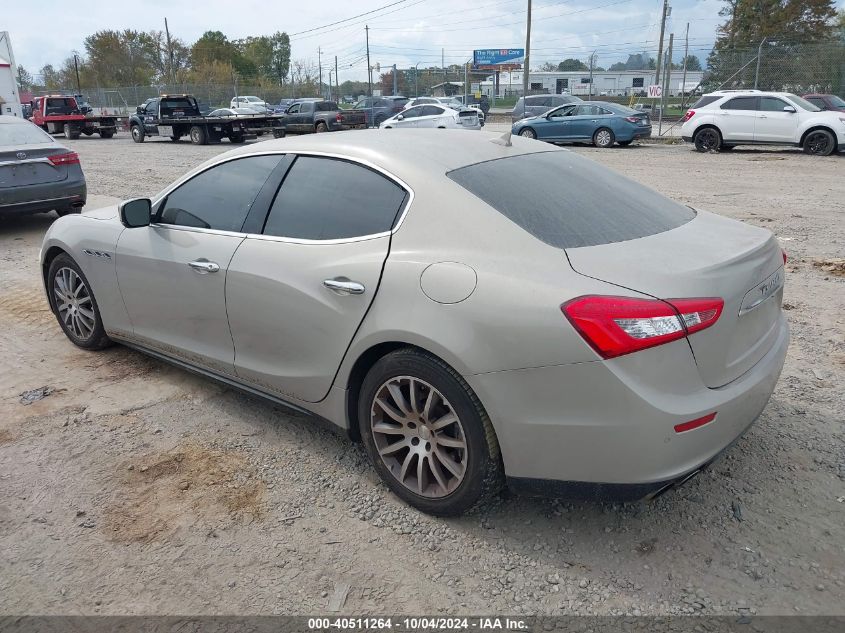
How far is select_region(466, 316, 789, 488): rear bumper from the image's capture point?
241 centimetres

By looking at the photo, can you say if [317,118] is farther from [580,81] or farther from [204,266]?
[580,81]

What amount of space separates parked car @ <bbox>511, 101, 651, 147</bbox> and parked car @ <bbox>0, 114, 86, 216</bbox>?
15.1 m

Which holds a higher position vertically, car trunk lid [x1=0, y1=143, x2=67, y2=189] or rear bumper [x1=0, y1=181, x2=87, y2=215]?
car trunk lid [x1=0, y1=143, x2=67, y2=189]

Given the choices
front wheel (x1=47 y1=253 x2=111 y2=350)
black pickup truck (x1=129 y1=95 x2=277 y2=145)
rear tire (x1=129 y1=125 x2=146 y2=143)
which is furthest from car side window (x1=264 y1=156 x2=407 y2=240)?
rear tire (x1=129 y1=125 x2=146 y2=143)

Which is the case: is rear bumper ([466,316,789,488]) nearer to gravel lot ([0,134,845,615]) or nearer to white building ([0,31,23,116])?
gravel lot ([0,134,845,615])

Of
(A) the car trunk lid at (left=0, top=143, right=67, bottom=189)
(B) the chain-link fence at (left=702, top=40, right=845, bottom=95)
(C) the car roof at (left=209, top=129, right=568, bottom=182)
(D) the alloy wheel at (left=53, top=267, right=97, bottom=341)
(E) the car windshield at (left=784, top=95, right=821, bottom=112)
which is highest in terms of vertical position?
(B) the chain-link fence at (left=702, top=40, right=845, bottom=95)

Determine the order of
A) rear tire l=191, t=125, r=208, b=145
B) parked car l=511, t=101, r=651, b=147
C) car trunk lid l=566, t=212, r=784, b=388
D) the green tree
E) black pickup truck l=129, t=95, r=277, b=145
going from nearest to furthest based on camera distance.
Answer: car trunk lid l=566, t=212, r=784, b=388 < parked car l=511, t=101, r=651, b=147 < black pickup truck l=129, t=95, r=277, b=145 < rear tire l=191, t=125, r=208, b=145 < the green tree

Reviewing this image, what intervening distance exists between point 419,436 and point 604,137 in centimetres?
2037

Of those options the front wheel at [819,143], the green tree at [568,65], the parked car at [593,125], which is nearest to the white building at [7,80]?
the parked car at [593,125]

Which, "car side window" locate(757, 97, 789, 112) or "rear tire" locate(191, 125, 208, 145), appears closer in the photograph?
"car side window" locate(757, 97, 789, 112)

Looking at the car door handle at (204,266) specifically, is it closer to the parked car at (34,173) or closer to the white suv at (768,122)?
the parked car at (34,173)

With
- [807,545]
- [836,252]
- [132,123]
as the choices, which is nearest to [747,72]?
[836,252]

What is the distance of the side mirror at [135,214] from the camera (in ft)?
13.0

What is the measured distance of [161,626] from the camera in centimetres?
246
